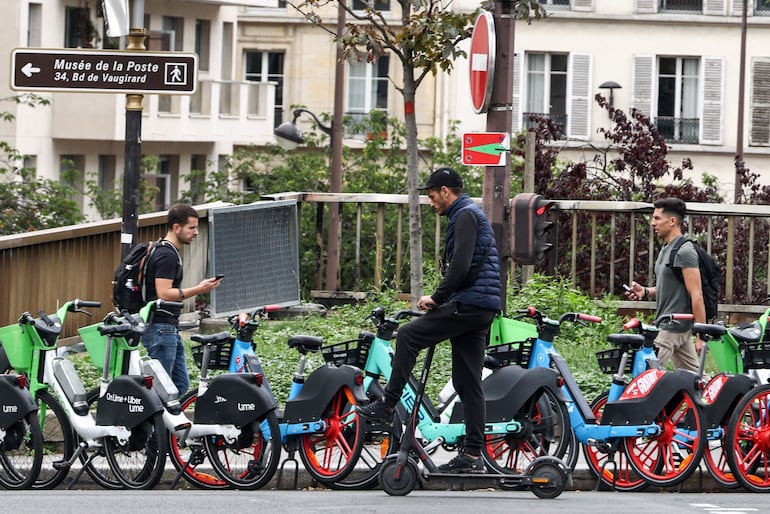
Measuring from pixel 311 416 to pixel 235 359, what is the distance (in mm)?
667

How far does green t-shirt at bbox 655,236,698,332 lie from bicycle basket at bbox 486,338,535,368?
1235 millimetres

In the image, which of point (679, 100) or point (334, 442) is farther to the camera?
point (679, 100)

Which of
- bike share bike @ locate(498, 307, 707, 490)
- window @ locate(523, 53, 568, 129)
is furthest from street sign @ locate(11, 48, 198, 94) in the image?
window @ locate(523, 53, 568, 129)

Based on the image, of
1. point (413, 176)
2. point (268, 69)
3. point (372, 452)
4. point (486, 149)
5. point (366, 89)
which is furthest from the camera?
point (268, 69)

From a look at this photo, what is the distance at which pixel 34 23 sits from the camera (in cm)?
3612

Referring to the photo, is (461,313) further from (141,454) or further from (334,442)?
(141,454)

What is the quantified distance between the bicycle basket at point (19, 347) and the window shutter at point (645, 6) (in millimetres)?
34488

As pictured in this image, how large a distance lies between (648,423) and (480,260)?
1.45 m

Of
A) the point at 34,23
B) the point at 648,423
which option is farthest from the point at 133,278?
the point at 34,23

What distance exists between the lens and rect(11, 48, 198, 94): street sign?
38.4ft

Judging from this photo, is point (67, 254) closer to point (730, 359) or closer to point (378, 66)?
point (730, 359)

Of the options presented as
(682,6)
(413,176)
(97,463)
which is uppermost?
(682,6)

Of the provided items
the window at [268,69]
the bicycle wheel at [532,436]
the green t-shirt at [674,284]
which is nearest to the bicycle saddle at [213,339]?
the bicycle wheel at [532,436]

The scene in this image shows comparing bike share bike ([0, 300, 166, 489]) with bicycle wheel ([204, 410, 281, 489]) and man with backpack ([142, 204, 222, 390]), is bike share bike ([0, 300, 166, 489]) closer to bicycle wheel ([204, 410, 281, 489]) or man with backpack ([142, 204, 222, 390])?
bicycle wheel ([204, 410, 281, 489])
